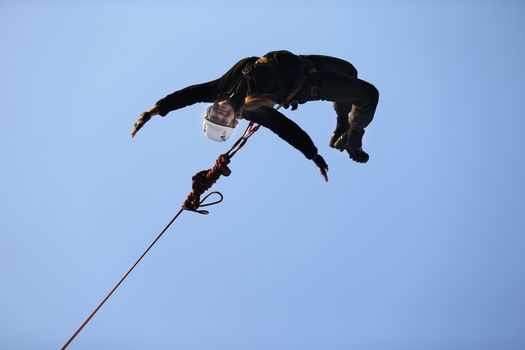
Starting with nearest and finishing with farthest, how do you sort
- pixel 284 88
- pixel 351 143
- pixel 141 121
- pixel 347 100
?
pixel 284 88 → pixel 141 121 → pixel 347 100 → pixel 351 143

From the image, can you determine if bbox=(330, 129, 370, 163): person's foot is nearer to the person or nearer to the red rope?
the person

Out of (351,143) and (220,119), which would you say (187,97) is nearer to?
(220,119)

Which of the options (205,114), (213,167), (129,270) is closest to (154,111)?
(205,114)

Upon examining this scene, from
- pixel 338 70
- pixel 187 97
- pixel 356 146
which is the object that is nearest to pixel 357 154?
pixel 356 146

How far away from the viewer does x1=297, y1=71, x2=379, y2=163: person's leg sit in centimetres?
550

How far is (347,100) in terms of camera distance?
5.81m

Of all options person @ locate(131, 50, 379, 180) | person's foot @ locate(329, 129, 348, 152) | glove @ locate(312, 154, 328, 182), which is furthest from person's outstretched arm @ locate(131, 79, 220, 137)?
person's foot @ locate(329, 129, 348, 152)

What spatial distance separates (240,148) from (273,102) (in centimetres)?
78

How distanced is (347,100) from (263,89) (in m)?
1.30

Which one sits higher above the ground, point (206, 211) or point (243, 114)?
point (243, 114)

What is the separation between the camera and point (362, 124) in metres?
6.30

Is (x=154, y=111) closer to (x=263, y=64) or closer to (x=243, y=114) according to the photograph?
(x=243, y=114)

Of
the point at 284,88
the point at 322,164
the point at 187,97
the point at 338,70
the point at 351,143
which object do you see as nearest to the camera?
the point at 322,164

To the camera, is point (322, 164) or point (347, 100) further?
point (347, 100)
